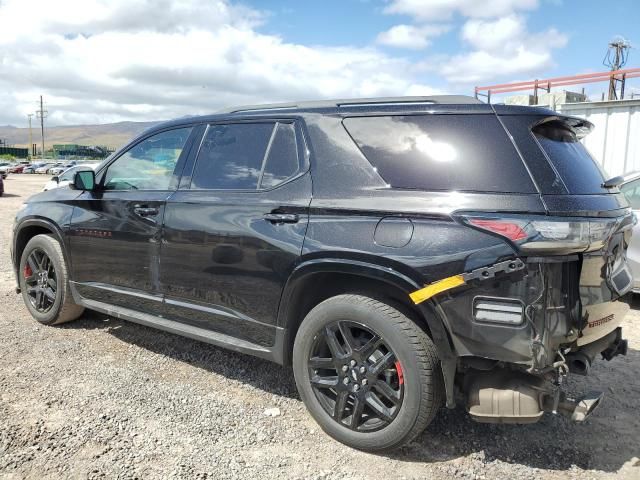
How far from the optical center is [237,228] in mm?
3301

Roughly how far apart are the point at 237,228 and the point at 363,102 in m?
1.07

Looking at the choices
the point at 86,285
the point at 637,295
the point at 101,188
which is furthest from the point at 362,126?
the point at 637,295

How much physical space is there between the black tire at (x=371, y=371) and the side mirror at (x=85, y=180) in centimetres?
232

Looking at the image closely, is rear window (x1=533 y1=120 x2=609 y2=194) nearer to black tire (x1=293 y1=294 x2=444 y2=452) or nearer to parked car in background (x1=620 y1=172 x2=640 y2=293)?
black tire (x1=293 y1=294 x2=444 y2=452)

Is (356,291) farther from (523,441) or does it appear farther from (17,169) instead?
Result: (17,169)

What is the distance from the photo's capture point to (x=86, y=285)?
4.39m

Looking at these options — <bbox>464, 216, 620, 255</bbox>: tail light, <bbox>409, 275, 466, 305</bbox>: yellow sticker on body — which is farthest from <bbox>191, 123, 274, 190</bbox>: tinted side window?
<bbox>464, 216, 620, 255</bbox>: tail light

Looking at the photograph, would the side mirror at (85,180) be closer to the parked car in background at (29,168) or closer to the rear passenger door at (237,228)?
the rear passenger door at (237,228)

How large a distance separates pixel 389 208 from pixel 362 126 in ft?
1.91

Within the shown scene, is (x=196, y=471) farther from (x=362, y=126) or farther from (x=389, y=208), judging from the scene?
(x=362, y=126)

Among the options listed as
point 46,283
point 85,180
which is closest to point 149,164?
point 85,180

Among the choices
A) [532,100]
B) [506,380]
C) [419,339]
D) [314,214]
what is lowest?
[506,380]

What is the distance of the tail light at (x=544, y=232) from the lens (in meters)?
2.39

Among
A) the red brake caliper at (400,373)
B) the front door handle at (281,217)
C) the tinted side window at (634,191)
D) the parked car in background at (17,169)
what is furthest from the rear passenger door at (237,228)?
the parked car in background at (17,169)
